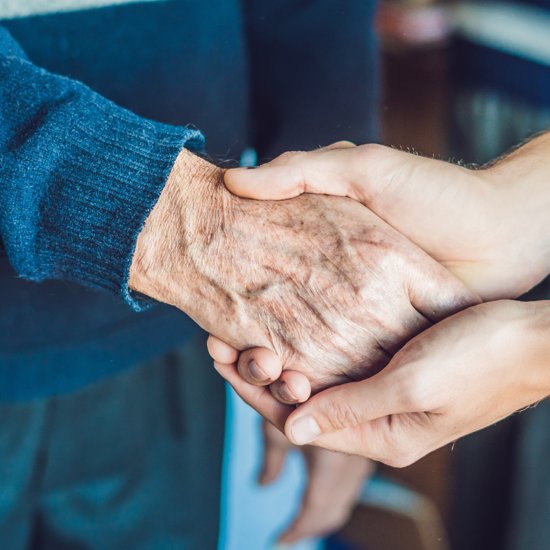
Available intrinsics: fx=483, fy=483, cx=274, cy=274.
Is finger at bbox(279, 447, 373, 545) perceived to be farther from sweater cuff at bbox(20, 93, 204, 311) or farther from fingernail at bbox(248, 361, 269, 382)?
sweater cuff at bbox(20, 93, 204, 311)

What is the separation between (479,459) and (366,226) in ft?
2.67

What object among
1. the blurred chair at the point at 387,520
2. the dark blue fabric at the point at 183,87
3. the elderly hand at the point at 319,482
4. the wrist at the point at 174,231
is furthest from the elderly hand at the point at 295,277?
the blurred chair at the point at 387,520

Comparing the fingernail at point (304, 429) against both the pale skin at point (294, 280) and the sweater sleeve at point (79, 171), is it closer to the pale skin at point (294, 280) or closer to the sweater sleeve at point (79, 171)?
the pale skin at point (294, 280)

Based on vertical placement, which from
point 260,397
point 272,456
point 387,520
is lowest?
point 387,520

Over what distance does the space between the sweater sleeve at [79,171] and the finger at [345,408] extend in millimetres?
198

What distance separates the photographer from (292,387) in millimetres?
469

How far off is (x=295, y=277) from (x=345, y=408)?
0.43ft

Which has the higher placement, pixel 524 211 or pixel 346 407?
pixel 524 211

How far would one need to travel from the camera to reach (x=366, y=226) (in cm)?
47

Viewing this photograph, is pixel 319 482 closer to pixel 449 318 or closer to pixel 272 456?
pixel 272 456

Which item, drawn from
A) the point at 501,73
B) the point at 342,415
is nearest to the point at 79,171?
the point at 342,415

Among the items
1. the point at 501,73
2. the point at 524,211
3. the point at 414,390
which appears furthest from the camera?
the point at 501,73

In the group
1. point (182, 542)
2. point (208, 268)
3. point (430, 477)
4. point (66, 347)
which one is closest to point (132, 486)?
point (182, 542)

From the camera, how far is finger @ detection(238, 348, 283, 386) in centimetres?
47
